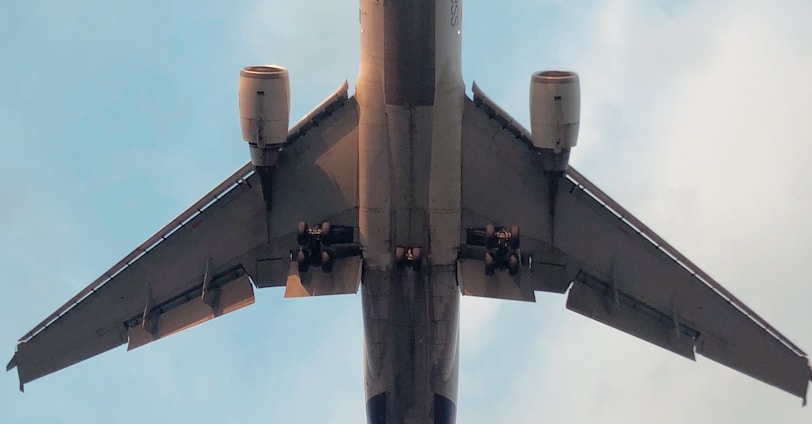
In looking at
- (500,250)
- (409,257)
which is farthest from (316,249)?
(500,250)

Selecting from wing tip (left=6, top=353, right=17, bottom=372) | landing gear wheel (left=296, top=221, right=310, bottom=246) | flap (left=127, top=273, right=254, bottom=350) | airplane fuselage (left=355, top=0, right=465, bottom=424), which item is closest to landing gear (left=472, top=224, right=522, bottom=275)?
airplane fuselage (left=355, top=0, right=465, bottom=424)

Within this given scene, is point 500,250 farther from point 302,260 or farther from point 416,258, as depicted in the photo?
point 302,260

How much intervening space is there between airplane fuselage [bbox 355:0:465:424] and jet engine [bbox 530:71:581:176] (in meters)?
1.83

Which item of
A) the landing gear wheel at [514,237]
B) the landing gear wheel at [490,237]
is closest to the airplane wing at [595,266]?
the landing gear wheel at [490,237]

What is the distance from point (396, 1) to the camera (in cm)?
2325

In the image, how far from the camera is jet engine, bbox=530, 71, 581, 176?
24047 mm

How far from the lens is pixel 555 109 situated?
24.1m

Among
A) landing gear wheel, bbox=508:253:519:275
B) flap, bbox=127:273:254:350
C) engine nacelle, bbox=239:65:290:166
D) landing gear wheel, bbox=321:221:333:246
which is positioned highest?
engine nacelle, bbox=239:65:290:166

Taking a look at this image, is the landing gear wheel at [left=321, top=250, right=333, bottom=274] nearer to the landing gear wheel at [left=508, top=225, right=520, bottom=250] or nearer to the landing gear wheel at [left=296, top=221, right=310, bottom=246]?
the landing gear wheel at [left=296, top=221, right=310, bottom=246]

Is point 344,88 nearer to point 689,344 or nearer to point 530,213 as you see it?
point 530,213

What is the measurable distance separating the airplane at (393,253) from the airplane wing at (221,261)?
35mm

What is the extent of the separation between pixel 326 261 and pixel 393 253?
1.61 metres

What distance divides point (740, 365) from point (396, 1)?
42.8ft

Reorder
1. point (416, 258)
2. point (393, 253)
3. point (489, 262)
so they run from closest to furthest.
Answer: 1. point (416, 258)
2. point (393, 253)
3. point (489, 262)
